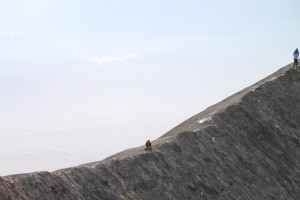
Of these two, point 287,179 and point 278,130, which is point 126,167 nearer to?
point 287,179

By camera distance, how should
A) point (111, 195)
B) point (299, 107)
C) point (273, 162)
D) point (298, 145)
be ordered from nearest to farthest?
1. point (111, 195)
2. point (273, 162)
3. point (298, 145)
4. point (299, 107)

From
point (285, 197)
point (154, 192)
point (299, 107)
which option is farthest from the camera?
A: point (299, 107)

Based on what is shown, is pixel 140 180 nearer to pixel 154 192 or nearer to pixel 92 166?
pixel 154 192

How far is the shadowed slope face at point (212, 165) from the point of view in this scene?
3319 centimetres

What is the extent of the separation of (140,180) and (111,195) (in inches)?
177

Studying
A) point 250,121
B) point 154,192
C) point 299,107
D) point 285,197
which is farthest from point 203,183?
point 299,107

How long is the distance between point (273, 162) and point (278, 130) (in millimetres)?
6724

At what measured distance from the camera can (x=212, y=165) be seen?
44.5 meters

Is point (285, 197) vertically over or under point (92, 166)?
under

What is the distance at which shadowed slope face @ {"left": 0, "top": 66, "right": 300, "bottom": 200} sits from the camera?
33.2 m

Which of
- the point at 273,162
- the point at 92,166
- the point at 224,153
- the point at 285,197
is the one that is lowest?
the point at 285,197

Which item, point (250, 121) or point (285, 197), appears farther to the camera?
point (250, 121)

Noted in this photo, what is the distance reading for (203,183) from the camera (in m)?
41.6

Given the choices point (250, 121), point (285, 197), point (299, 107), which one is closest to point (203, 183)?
point (285, 197)
